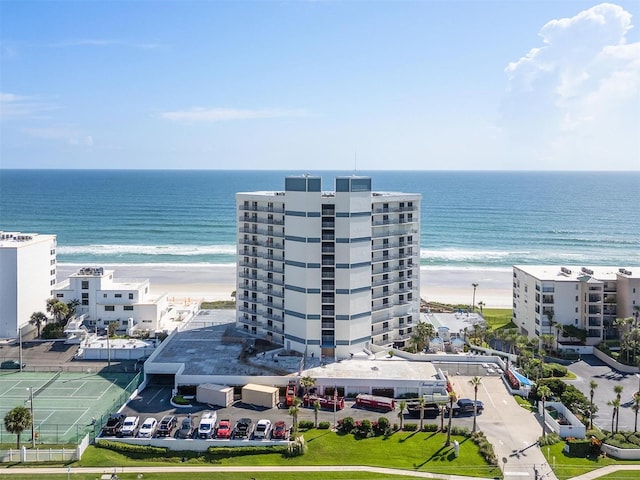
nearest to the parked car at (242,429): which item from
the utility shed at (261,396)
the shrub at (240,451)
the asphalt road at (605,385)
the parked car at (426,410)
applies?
the shrub at (240,451)

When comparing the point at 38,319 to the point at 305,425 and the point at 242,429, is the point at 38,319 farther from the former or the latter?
the point at 305,425

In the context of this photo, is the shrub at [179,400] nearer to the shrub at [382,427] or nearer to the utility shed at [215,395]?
the utility shed at [215,395]

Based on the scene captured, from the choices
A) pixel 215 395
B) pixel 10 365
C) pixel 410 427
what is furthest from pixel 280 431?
pixel 10 365

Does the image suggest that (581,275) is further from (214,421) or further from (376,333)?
(214,421)

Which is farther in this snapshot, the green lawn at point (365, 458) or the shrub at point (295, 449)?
the shrub at point (295, 449)

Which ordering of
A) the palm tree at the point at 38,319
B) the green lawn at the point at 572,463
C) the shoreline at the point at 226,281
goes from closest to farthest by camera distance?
the green lawn at the point at 572,463 < the palm tree at the point at 38,319 < the shoreline at the point at 226,281
